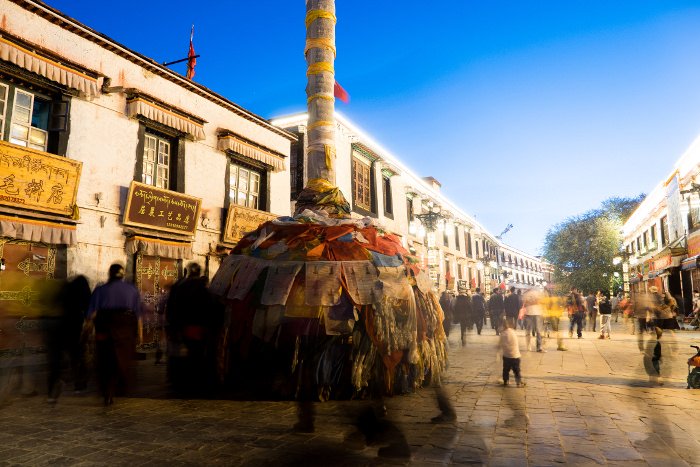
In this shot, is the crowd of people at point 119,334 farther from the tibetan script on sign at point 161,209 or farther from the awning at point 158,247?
the tibetan script on sign at point 161,209

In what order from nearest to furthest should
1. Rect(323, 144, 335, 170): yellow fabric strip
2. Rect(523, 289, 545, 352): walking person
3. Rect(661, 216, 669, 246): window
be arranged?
Rect(323, 144, 335, 170): yellow fabric strip → Rect(523, 289, 545, 352): walking person → Rect(661, 216, 669, 246): window

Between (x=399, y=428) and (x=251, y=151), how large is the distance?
36.5 ft

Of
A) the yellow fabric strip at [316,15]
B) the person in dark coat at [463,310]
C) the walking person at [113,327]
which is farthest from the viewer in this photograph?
the person in dark coat at [463,310]

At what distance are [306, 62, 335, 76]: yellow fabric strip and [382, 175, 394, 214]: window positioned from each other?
12974 millimetres

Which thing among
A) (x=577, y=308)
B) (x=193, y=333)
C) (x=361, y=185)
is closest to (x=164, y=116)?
(x=193, y=333)

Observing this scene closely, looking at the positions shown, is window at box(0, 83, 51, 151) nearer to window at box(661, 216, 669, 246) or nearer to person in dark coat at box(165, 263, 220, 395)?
person in dark coat at box(165, 263, 220, 395)

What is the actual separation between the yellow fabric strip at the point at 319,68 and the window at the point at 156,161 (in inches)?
183

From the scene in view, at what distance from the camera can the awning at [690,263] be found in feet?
60.0

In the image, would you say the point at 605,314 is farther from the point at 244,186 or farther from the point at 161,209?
the point at 161,209

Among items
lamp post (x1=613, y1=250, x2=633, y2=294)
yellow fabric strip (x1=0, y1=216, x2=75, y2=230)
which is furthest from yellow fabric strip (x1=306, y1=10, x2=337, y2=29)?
lamp post (x1=613, y1=250, x2=633, y2=294)

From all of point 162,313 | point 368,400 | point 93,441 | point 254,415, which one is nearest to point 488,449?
point 368,400

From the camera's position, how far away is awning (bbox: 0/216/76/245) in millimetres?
8113

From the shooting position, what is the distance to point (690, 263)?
19.3 meters

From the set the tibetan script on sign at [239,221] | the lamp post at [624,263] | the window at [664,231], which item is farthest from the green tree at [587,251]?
the tibetan script on sign at [239,221]
